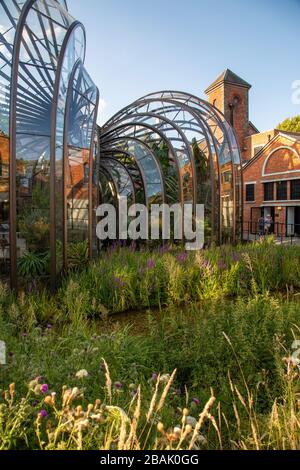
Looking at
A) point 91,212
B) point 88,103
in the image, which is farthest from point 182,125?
point 91,212

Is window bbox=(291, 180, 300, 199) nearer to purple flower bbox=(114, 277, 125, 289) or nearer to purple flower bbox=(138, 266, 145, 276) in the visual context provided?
purple flower bbox=(138, 266, 145, 276)

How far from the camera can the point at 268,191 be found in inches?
1034

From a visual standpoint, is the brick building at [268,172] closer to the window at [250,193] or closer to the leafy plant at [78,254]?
the window at [250,193]

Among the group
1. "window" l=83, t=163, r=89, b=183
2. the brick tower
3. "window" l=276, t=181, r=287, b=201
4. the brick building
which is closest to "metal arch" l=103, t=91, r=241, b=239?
"window" l=83, t=163, r=89, b=183

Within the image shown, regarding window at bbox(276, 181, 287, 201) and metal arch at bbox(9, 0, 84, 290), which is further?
window at bbox(276, 181, 287, 201)

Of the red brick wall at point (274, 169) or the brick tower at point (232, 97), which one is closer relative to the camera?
the red brick wall at point (274, 169)

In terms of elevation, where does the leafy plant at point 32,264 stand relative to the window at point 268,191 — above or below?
below

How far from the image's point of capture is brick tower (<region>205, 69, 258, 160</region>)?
104 ft

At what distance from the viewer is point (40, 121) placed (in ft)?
20.8

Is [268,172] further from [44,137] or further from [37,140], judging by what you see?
[37,140]

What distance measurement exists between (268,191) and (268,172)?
1596mm

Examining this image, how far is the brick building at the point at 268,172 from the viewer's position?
2375 cm

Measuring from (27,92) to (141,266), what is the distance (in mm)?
4310

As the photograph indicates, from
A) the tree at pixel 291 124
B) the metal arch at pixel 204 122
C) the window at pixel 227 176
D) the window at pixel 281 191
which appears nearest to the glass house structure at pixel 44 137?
the metal arch at pixel 204 122
